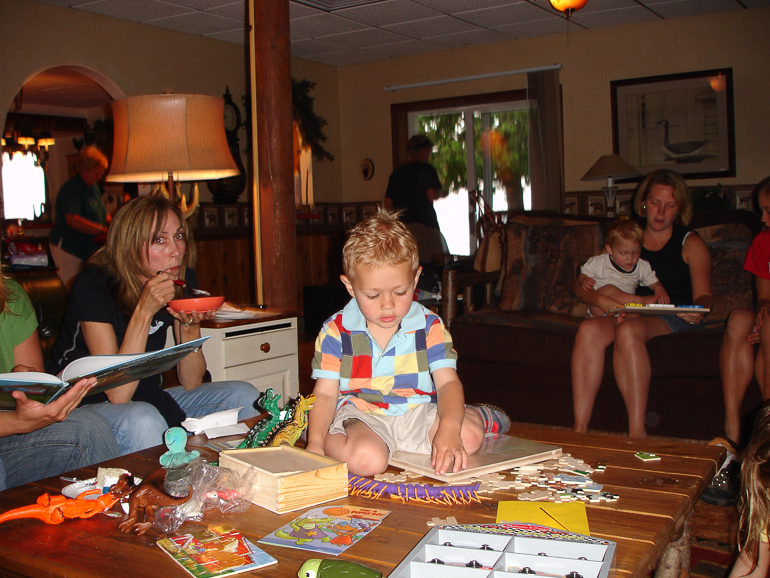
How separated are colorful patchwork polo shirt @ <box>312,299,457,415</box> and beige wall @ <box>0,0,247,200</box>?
3.94 metres

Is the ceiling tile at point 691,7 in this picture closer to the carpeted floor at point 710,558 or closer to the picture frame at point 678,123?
the picture frame at point 678,123

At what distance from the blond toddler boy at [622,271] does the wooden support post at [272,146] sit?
1.43m

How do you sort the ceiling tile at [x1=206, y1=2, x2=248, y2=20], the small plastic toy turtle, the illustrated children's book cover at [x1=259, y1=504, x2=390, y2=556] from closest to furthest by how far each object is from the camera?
the small plastic toy turtle
the illustrated children's book cover at [x1=259, y1=504, x2=390, y2=556]
the ceiling tile at [x1=206, y1=2, x2=248, y2=20]

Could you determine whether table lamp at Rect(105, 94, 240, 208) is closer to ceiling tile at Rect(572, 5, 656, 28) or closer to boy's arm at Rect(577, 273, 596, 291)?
boy's arm at Rect(577, 273, 596, 291)

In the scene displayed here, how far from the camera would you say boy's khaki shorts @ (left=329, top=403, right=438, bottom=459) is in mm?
1457

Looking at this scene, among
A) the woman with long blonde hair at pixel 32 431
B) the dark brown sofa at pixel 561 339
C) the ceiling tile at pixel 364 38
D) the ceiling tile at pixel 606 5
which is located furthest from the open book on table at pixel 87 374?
the ceiling tile at pixel 364 38

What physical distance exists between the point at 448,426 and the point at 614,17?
571cm

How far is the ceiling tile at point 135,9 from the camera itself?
505 centimetres

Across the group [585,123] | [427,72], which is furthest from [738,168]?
[427,72]

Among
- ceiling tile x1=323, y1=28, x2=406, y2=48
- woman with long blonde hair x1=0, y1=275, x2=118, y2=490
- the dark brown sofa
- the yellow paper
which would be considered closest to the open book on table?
woman with long blonde hair x1=0, y1=275, x2=118, y2=490

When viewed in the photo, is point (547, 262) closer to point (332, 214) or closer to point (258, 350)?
point (258, 350)

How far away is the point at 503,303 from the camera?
3607mm

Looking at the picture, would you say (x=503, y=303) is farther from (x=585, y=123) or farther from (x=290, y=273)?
(x=585, y=123)

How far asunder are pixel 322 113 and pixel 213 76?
5.06 ft
